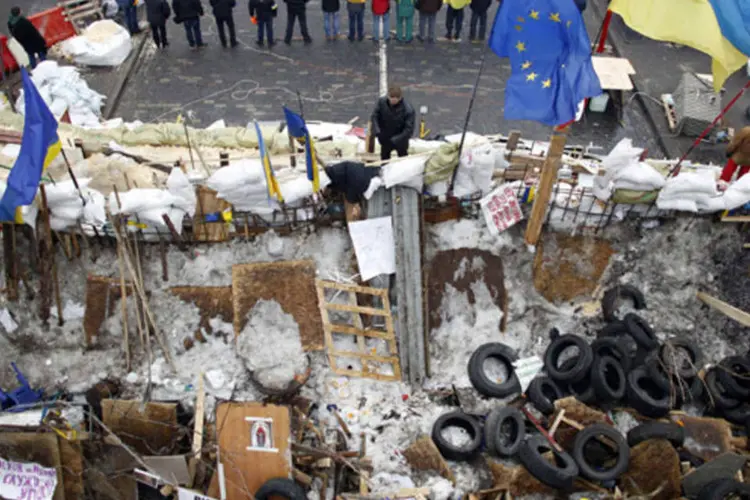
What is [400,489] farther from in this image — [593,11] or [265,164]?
[593,11]

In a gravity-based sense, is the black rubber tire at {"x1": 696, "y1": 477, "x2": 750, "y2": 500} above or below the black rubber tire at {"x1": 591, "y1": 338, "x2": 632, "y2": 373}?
below

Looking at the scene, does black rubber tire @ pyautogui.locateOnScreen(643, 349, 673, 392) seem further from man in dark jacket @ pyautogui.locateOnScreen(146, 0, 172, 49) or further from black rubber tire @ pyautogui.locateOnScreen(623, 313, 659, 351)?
man in dark jacket @ pyautogui.locateOnScreen(146, 0, 172, 49)

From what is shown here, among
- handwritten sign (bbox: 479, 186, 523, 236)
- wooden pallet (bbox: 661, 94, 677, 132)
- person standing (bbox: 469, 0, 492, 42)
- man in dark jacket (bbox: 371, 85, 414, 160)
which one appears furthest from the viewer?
person standing (bbox: 469, 0, 492, 42)

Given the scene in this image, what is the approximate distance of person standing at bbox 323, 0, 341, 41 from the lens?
51.4ft

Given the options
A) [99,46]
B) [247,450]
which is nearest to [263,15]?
[99,46]

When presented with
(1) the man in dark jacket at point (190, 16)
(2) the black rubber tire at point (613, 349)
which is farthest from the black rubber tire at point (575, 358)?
(1) the man in dark jacket at point (190, 16)

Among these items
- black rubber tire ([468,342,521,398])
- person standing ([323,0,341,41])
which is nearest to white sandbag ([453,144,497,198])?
black rubber tire ([468,342,521,398])

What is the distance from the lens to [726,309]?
10.2m

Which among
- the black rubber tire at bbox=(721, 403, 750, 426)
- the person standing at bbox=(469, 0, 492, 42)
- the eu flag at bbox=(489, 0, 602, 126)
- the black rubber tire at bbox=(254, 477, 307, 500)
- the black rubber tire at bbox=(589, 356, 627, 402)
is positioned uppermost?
the eu flag at bbox=(489, 0, 602, 126)

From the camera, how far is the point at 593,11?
57.2 ft

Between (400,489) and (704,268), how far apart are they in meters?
5.95

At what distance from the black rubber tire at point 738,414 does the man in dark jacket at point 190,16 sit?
13.0 m

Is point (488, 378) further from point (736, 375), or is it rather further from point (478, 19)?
point (478, 19)

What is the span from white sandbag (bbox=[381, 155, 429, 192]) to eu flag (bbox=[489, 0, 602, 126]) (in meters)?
1.67
